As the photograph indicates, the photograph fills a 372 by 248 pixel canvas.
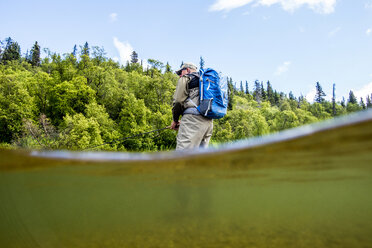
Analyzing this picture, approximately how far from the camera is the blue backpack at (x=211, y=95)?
3.84 meters

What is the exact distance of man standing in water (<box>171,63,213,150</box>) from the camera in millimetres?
3898

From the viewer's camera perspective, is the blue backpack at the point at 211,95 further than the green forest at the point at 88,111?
No

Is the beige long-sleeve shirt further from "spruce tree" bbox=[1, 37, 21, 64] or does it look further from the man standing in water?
"spruce tree" bbox=[1, 37, 21, 64]

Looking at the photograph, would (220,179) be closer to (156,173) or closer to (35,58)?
(156,173)

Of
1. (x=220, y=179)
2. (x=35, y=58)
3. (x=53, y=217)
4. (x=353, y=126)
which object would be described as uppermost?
(x=35, y=58)

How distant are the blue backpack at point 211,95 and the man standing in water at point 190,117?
132 mm

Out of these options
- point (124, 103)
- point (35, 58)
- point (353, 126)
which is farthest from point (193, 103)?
point (35, 58)

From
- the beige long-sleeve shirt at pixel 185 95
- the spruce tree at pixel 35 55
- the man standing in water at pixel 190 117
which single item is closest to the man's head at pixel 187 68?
the man standing in water at pixel 190 117

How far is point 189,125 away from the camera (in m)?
3.95

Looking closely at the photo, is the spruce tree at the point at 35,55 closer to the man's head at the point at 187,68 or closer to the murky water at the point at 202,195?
the man's head at the point at 187,68

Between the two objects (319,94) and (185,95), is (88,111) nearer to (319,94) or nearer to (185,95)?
(185,95)

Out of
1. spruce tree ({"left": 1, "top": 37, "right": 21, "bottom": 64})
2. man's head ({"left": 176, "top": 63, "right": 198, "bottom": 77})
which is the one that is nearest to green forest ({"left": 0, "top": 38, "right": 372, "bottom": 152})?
man's head ({"left": 176, "top": 63, "right": 198, "bottom": 77})

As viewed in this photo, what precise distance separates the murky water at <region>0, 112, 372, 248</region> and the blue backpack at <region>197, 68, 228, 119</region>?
3.19 feet

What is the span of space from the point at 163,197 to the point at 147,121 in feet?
131
